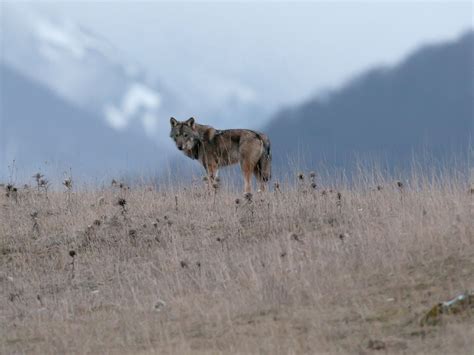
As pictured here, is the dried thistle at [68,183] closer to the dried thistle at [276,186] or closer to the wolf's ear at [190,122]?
the wolf's ear at [190,122]

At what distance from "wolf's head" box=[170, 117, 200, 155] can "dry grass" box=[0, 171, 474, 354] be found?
8.40 feet

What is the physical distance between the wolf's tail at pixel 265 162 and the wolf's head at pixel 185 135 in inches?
65.3

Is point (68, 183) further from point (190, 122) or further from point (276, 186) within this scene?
point (276, 186)

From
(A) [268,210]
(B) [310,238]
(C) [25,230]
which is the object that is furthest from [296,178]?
(C) [25,230]

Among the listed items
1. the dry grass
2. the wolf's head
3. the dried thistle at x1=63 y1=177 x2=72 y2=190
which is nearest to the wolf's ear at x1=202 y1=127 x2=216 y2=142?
the wolf's head

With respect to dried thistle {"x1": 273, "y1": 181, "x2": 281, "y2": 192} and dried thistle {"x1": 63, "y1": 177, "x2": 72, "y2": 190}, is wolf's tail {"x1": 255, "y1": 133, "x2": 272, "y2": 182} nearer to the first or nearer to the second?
dried thistle {"x1": 273, "y1": 181, "x2": 281, "y2": 192}

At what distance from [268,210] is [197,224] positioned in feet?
3.91

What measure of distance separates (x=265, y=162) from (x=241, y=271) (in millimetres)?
7525

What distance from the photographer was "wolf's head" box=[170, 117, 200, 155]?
19.8 m

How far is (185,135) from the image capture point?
1981 cm

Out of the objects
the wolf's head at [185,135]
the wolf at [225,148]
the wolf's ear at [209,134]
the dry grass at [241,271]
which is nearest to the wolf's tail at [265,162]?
the wolf at [225,148]

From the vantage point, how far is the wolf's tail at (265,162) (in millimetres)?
18734

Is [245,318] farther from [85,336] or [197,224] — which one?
[197,224]

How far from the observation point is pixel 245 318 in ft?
32.2
